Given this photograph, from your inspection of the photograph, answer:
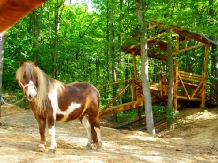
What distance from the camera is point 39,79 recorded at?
5.52 m

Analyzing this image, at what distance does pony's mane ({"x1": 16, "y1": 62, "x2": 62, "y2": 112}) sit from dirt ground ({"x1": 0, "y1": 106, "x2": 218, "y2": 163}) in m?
1.01

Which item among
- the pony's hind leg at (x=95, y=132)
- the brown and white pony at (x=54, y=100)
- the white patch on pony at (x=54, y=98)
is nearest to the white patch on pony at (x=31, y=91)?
the brown and white pony at (x=54, y=100)

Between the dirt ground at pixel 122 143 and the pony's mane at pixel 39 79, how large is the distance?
1006mm

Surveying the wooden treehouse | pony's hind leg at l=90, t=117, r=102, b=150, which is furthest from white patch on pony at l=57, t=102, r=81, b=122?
the wooden treehouse

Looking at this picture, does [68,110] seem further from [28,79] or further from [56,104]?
[28,79]

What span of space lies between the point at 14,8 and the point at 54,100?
5.35 metres

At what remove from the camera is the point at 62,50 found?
2058 cm

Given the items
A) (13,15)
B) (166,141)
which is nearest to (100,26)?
(166,141)

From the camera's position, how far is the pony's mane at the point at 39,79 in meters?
5.38

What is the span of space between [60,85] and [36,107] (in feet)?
2.46

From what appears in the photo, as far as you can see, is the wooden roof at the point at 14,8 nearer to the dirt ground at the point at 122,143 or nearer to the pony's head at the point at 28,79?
the dirt ground at the point at 122,143

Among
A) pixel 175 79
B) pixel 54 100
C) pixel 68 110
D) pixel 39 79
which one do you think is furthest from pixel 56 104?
pixel 175 79

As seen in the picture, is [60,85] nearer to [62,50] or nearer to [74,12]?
[62,50]

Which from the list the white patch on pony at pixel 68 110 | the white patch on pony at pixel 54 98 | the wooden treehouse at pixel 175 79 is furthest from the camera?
the wooden treehouse at pixel 175 79
